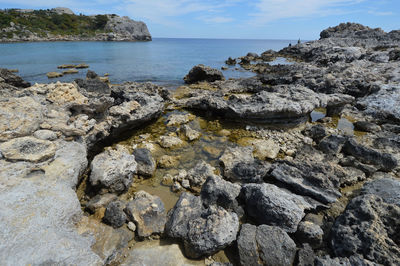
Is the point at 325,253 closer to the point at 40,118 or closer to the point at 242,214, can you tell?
the point at 242,214

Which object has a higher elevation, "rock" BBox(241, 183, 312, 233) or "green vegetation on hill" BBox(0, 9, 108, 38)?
"green vegetation on hill" BBox(0, 9, 108, 38)

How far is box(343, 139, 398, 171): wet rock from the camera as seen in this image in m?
7.88

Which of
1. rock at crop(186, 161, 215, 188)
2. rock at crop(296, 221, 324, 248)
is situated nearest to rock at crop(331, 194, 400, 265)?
rock at crop(296, 221, 324, 248)

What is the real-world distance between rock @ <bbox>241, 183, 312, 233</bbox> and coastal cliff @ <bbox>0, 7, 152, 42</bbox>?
108737mm

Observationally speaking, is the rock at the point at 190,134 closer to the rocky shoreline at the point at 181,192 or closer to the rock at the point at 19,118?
the rocky shoreline at the point at 181,192

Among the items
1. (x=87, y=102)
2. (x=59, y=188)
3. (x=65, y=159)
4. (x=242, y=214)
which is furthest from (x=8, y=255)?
(x=87, y=102)

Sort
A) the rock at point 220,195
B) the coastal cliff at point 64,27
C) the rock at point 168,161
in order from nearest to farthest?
the rock at point 220,195
the rock at point 168,161
the coastal cliff at point 64,27

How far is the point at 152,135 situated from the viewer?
11320mm

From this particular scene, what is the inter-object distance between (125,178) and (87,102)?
4.40 meters

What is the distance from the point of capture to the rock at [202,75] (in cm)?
2644

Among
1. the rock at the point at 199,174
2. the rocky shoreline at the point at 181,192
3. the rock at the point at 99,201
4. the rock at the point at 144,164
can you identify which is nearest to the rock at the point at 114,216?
the rocky shoreline at the point at 181,192

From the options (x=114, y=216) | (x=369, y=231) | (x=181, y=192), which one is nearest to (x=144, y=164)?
(x=181, y=192)

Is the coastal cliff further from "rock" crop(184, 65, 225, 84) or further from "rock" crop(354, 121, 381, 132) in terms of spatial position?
"rock" crop(354, 121, 381, 132)

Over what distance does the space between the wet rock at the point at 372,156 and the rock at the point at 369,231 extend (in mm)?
3831
